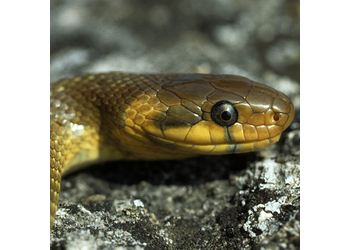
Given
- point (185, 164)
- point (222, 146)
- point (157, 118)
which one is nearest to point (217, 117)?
point (222, 146)

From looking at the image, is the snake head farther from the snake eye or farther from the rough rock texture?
the rough rock texture

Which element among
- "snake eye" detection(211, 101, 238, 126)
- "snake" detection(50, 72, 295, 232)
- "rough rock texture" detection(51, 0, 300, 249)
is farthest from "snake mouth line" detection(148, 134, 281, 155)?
"rough rock texture" detection(51, 0, 300, 249)

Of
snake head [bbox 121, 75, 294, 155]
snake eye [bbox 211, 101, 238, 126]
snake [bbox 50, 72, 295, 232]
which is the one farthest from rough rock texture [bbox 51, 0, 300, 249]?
snake eye [bbox 211, 101, 238, 126]

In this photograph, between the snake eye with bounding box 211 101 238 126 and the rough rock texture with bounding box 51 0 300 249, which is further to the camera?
the snake eye with bounding box 211 101 238 126

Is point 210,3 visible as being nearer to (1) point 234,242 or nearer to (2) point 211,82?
(2) point 211,82

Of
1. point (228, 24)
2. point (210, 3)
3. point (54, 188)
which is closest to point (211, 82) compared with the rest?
point (54, 188)

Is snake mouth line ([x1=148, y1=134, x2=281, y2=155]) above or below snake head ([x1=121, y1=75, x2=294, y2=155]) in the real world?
below
